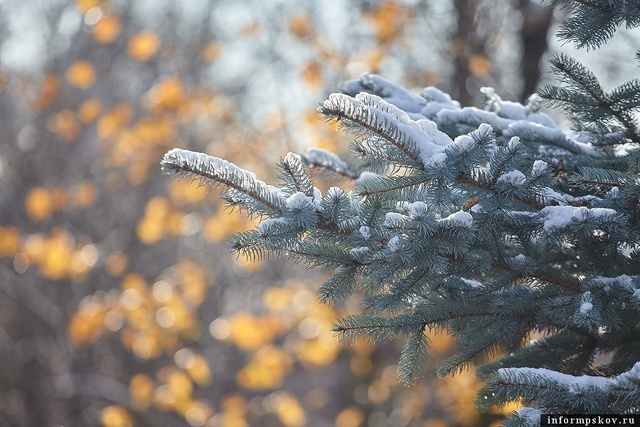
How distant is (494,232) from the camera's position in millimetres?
1686

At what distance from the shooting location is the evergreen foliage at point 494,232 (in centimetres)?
151

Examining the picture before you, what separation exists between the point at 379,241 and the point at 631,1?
92 cm

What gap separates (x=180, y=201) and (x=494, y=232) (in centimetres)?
796

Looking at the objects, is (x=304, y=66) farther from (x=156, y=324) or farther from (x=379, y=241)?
(x=379, y=241)

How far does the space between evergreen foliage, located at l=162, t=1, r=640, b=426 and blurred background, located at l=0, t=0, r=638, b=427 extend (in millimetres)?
2877

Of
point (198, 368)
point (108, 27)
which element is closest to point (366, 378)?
point (198, 368)

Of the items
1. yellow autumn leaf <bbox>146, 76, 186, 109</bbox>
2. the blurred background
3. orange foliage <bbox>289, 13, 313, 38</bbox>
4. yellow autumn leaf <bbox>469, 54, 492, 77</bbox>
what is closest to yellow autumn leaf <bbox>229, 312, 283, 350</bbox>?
the blurred background

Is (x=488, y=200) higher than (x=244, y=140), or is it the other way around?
(x=244, y=140)

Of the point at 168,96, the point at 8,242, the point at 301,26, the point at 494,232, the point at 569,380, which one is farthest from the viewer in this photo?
the point at 168,96

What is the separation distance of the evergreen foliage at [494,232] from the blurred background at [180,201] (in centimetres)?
288

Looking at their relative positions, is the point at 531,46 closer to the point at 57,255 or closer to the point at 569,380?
the point at 569,380

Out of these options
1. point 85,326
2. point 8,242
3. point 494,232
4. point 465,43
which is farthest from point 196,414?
point 494,232

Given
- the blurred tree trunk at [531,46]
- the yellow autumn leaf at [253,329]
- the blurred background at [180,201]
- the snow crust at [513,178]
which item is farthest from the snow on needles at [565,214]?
the yellow autumn leaf at [253,329]

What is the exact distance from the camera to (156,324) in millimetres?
6652
